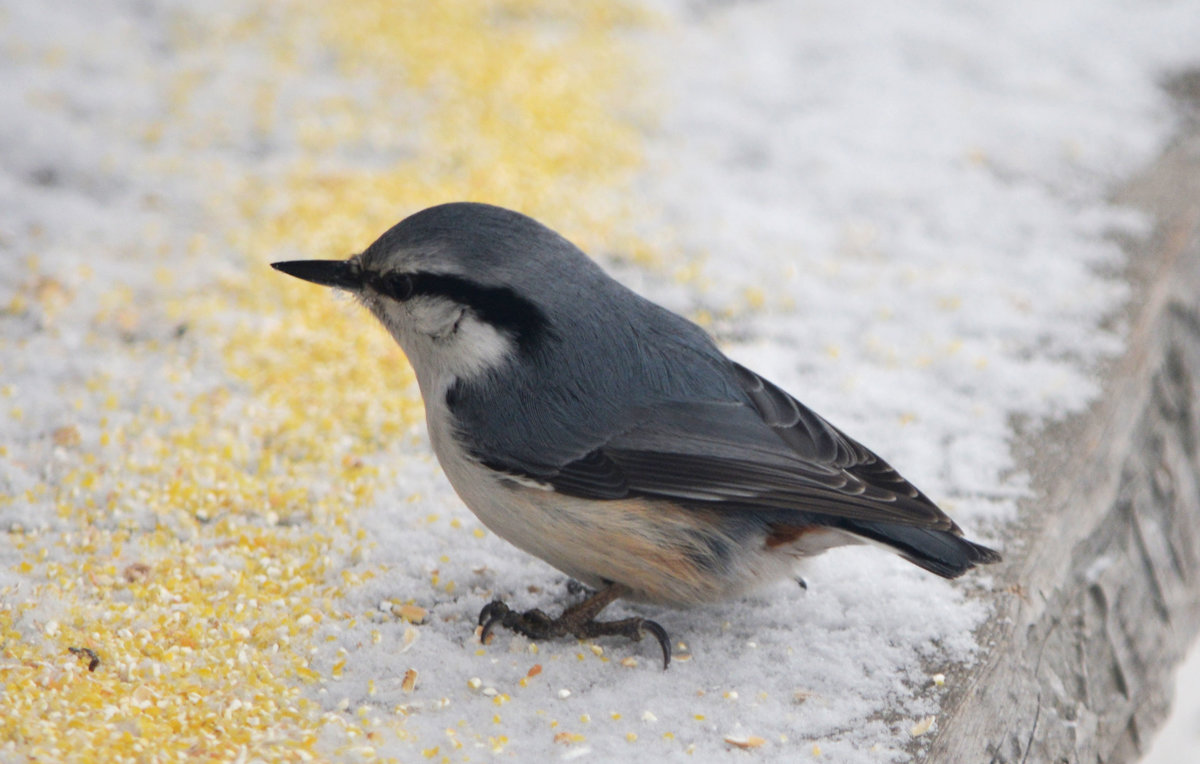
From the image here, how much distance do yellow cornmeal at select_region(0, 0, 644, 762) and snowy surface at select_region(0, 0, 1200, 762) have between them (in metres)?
0.02

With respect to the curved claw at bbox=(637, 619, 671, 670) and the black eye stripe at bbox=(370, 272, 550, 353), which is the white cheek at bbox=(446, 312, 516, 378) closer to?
the black eye stripe at bbox=(370, 272, 550, 353)

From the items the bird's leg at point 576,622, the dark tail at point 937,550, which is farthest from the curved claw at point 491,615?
the dark tail at point 937,550

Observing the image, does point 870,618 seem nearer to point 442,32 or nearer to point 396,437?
point 396,437

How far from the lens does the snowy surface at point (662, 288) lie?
2.70m

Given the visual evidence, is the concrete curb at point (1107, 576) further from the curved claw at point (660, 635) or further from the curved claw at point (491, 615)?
the curved claw at point (491, 615)

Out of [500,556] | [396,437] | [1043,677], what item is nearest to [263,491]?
[396,437]

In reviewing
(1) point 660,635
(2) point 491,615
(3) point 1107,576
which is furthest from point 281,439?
(3) point 1107,576

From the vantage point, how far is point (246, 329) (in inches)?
162

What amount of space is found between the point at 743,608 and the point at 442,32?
13.5 ft

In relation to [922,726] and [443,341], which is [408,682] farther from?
[922,726]

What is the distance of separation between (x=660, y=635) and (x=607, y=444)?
1.50 feet

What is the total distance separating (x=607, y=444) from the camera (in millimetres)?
2781

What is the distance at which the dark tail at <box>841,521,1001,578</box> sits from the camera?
8.65 ft

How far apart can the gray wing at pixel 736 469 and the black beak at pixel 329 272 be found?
0.66 meters
